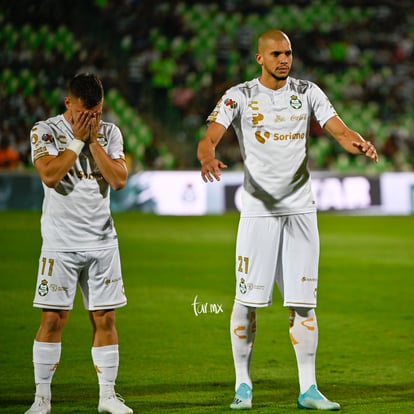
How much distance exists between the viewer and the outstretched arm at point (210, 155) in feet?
15.7

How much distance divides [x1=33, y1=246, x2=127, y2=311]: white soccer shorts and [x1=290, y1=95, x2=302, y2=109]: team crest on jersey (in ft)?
4.02

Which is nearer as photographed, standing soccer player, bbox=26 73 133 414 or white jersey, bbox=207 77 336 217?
standing soccer player, bbox=26 73 133 414

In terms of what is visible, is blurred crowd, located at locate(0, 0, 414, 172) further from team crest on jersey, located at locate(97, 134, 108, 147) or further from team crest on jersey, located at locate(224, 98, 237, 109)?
team crest on jersey, located at locate(97, 134, 108, 147)

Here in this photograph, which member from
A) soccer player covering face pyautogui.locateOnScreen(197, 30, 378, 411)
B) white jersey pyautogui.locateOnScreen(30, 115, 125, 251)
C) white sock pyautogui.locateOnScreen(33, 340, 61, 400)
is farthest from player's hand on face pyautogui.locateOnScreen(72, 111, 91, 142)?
white sock pyautogui.locateOnScreen(33, 340, 61, 400)

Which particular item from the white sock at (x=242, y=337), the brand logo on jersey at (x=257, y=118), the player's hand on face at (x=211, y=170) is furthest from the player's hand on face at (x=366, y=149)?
the white sock at (x=242, y=337)

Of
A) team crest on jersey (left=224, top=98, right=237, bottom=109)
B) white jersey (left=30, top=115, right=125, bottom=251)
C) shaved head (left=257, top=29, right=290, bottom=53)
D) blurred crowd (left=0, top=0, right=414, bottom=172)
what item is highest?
blurred crowd (left=0, top=0, right=414, bottom=172)

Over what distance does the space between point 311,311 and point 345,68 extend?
19.9 metres

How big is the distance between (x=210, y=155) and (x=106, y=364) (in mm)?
1188

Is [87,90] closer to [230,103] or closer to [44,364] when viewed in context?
[230,103]

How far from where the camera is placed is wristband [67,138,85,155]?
187 inches

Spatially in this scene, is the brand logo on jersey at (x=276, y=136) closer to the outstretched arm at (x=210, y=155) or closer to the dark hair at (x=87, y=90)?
the outstretched arm at (x=210, y=155)

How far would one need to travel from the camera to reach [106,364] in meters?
5.00

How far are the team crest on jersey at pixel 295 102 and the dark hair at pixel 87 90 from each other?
1085 mm

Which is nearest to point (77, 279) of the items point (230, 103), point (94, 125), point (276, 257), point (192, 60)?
point (94, 125)
